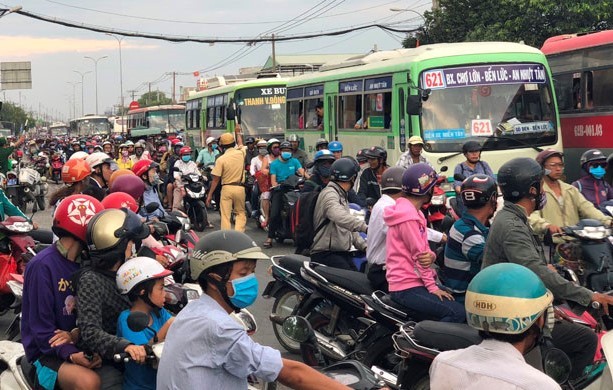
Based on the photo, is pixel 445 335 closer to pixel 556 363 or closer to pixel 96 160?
pixel 556 363

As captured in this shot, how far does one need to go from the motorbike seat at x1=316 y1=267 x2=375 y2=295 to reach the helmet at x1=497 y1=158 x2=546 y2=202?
152 cm

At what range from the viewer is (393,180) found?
6977 mm

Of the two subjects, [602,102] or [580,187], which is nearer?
[580,187]

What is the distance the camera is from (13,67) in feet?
125

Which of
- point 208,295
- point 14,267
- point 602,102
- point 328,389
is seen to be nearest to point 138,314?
point 208,295

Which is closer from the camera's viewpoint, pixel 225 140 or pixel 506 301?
pixel 506 301

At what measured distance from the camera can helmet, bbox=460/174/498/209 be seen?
5.57 m

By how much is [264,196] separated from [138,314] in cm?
1107

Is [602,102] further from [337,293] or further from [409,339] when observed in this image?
[409,339]

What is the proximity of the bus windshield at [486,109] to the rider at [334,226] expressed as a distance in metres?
6.76

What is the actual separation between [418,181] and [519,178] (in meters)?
0.95

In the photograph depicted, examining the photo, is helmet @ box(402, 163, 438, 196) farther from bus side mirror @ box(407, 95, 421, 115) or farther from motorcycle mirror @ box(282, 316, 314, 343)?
bus side mirror @ box(407, 95, 421, 115)

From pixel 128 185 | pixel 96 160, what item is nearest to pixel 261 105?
pixel 96 160

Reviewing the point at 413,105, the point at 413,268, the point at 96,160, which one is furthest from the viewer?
the point at 413,105
